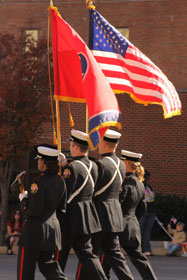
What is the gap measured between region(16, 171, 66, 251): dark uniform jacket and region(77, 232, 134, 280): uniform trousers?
968 millimetres

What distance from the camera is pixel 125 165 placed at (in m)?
9.95

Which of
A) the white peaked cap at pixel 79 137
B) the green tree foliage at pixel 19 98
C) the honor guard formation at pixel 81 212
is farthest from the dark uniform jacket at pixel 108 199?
the green tree foliage at pixel 19 98

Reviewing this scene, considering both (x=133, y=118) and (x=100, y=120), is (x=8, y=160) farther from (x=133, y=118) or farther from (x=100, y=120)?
(x=100, y=120)

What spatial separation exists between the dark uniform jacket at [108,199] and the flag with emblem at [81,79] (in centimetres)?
51

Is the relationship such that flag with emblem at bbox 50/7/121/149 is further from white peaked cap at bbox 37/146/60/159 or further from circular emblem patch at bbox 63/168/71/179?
white peaked cap at bbox 37/146/60/159

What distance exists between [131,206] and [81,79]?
Result: 196 cm

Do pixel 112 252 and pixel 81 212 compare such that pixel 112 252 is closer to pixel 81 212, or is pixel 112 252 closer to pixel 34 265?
pixel 81 212

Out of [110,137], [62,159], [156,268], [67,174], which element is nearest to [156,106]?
[156,268]

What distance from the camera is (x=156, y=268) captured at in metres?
14.2

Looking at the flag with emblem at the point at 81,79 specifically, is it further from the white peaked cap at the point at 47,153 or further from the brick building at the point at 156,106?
the brick building at the point at 156,106

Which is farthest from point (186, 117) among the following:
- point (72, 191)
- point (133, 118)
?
point (72, 191)

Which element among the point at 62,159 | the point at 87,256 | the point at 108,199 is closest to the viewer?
the point at 87,256

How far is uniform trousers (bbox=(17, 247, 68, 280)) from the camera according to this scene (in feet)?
26.6

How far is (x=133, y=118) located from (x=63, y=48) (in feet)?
43.8
